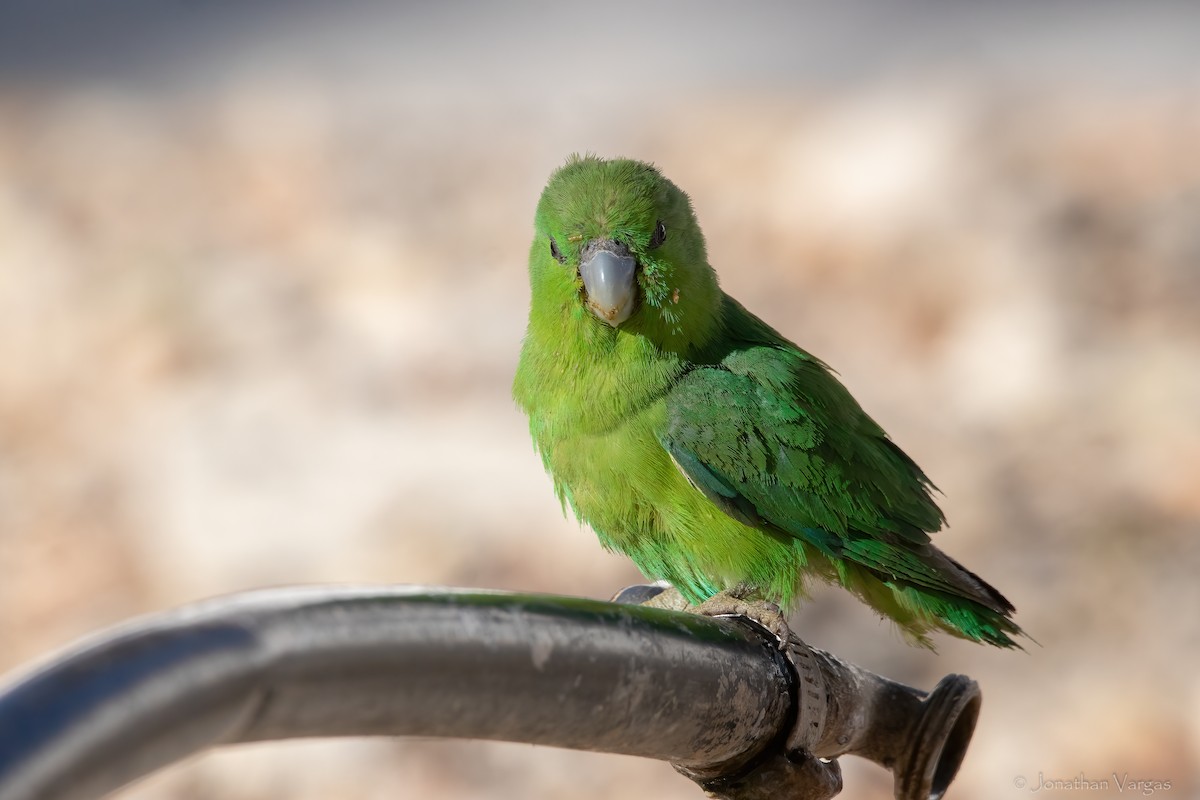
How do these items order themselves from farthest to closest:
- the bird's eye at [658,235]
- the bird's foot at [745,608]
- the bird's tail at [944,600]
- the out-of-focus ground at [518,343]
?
Result: the out-of-focus ground at [518,343] < the bird's tail at [944,600] < the bird's eye at [658,235] < the bird's foot at [745,608]

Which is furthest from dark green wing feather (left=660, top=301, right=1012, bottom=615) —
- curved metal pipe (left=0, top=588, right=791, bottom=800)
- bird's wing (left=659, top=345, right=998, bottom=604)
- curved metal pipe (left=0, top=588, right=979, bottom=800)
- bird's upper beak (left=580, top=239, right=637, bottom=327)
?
curved metal pipe (left=0, top=588, right=791, bottom=800)

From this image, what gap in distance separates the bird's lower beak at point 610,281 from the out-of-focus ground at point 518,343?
2193mm

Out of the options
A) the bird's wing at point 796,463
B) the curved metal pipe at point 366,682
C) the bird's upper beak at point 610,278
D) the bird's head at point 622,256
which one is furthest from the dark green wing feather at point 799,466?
the curved metal pipe at point 366,682

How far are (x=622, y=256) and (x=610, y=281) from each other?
0.26 ft

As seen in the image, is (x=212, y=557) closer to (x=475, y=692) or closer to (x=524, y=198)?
(x=524, y=198)

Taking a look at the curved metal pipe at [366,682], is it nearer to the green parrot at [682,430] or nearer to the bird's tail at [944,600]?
the green parrot at [682,430]

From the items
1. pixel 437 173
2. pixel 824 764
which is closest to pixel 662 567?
pixel 824 764

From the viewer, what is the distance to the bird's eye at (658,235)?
104 inches

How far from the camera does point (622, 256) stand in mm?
2576

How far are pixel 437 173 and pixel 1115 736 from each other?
152 inches

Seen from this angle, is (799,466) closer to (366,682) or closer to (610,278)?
(610,278)

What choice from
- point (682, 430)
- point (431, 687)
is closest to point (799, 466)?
point (682, 430)

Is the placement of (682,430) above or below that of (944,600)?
above

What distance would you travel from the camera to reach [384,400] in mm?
5434
